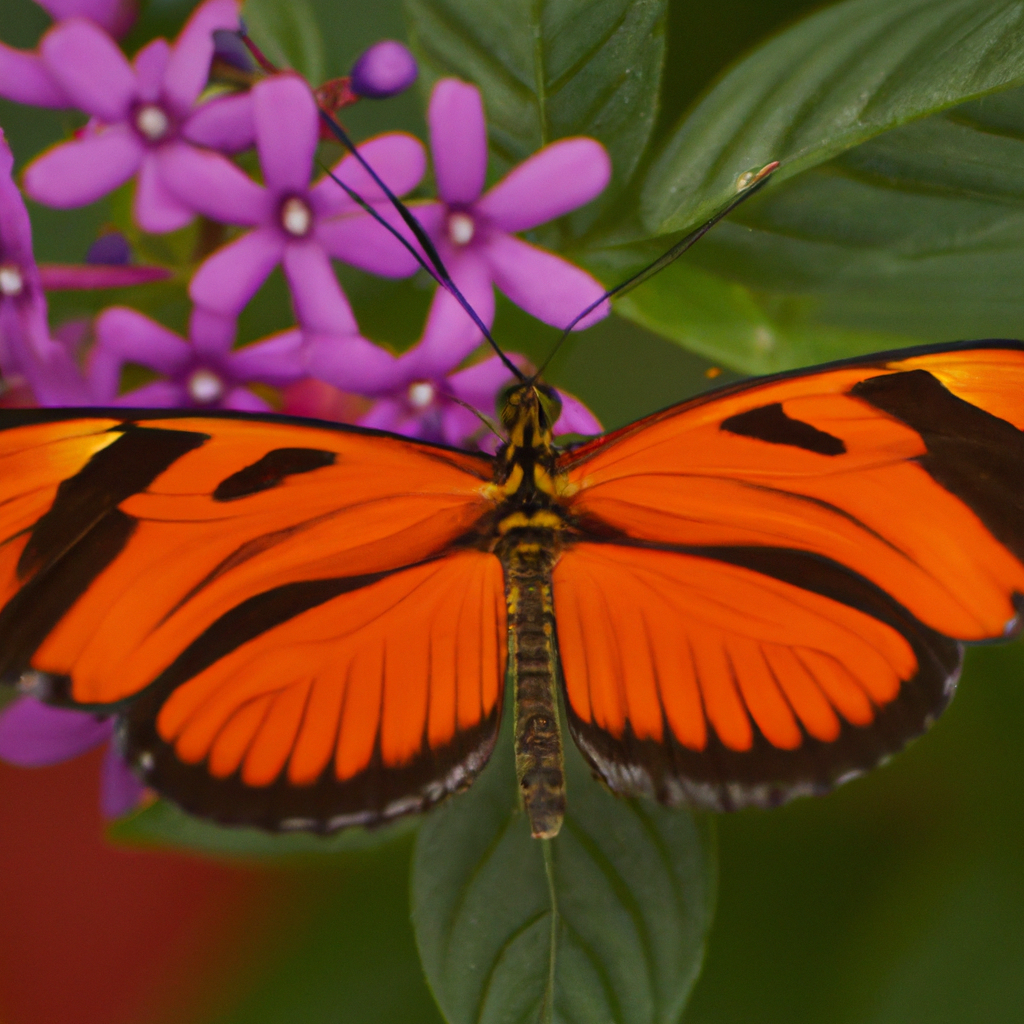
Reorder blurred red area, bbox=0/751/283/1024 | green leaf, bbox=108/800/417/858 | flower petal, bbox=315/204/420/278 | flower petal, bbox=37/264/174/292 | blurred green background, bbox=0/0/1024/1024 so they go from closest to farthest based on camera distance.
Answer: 1. flower petal, bbox=315/204/420/278
2. flower petal, bbox=37/264/174/292
3. green leaf, bbox=108/800/417/858
4. blurred green background, bbox=0/0/1024/1024
5. blurred red area, bbox=0/751/283/1024

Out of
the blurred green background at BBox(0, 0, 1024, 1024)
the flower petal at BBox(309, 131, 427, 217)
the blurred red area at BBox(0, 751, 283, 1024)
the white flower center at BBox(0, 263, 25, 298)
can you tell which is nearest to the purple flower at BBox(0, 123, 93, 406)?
the white flower center at BBox(0, 263, 25, 298)

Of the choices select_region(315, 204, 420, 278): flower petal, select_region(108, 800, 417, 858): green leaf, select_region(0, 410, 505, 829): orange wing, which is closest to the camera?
select_region(0, 410, 505, 829): orange wing

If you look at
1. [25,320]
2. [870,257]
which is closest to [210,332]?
[25,320]

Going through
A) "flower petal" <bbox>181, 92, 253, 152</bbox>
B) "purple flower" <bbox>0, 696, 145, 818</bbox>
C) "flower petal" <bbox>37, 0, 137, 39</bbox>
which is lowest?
"purple flower" <bbox>0, 696, 145, 818</bbox>

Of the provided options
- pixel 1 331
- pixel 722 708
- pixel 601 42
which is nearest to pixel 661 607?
pixel 722 708

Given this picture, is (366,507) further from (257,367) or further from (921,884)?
(921,884)

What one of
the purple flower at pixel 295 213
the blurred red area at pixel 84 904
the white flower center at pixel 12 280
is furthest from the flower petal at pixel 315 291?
the blurred red area at pixel 84 904

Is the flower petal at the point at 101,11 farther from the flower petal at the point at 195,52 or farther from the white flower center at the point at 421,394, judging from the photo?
the white flower center at the point at 421,394

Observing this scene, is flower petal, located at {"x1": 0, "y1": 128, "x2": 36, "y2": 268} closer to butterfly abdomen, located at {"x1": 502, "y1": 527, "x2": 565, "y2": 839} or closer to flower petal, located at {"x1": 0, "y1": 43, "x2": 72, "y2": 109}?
flower petal, located at {"x1": 0, "y1": 43, "x2": 72, "y2": 109}
